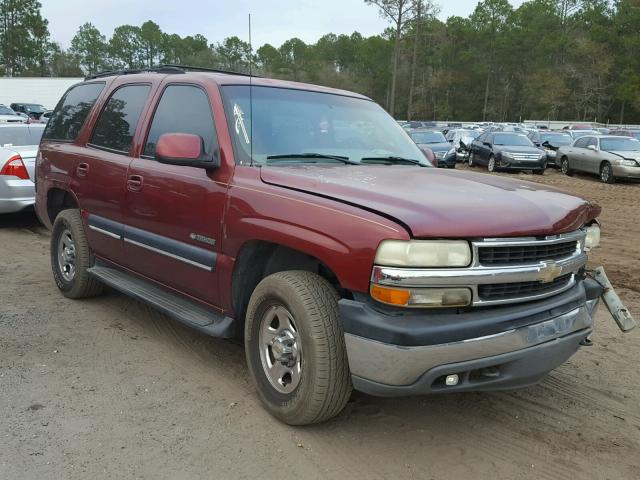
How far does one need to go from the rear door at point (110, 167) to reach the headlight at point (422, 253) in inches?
95.4

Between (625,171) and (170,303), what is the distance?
17.0 meters

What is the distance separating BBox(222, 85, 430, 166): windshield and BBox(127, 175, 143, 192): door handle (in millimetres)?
896

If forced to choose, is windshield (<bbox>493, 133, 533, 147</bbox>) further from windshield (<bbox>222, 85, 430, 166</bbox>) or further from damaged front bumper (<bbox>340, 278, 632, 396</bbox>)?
damaged front bumper (<bbox>340, 278, 632, 396</bbox>)

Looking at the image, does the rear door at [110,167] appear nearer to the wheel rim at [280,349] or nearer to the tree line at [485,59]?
the wheel rim at [280,349]

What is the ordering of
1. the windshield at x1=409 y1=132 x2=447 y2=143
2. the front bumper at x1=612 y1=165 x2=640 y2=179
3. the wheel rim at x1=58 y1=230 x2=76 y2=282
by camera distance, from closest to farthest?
the wheel rim at x1=58 y1=230 x2=76 y2=282
the front bumper at x1=612 y1=165 x2=640 y2=179
the windshield at x1=409 y1=132 x2=447 y2=143

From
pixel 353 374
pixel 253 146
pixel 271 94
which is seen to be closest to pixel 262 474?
pixel 353 374

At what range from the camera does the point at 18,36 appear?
9550 centimetres

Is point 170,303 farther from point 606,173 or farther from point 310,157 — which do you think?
point 606,173

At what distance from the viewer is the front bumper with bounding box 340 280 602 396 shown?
2637 millimetres

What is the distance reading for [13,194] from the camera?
26.9 ft

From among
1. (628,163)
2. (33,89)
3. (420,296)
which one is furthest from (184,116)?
(33,89)

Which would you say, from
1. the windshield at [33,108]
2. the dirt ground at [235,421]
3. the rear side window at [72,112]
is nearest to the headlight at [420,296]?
the dirt ground at [235,421]

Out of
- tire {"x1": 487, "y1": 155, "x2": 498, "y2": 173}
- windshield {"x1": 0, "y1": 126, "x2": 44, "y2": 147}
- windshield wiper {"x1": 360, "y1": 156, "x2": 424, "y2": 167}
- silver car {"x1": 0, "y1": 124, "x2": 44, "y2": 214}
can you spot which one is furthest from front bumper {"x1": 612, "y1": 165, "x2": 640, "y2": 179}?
silver car {"x1": 0, "y1": 124, "x2": 44, "y2": 214}

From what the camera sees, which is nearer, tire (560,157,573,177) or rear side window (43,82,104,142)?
rear side window (43,82,104,142)
